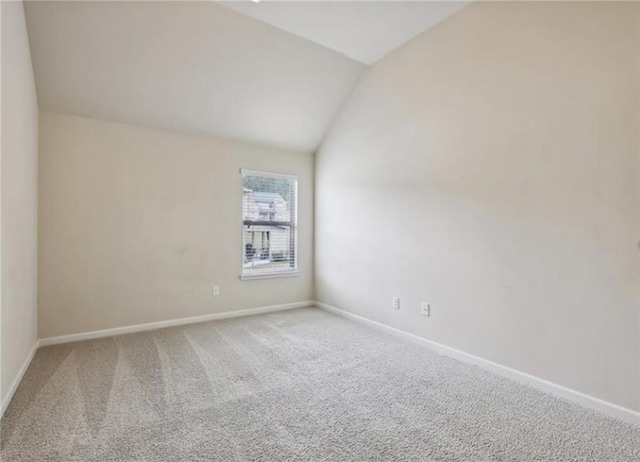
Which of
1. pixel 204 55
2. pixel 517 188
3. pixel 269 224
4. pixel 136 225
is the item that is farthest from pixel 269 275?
pixel 517 188

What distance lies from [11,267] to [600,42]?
4.16 metres

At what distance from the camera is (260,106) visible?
3938mm

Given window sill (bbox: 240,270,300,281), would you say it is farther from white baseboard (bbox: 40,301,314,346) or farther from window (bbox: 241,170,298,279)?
white baseboard (bbox: 40,301,314,346)

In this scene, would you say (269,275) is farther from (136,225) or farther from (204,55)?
(204,55)

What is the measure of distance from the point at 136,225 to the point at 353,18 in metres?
3.13

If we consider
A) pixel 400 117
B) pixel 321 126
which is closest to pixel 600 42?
pixel 400 117

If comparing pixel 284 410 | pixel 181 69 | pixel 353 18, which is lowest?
pixel 284 410

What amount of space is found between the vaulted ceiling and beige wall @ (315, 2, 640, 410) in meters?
0.53

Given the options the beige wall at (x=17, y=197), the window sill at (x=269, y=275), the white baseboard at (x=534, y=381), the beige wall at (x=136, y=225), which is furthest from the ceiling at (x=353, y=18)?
the white baseboard at (x=534, y=381)

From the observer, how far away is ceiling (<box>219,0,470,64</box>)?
9.26ft

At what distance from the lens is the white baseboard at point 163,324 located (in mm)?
3346

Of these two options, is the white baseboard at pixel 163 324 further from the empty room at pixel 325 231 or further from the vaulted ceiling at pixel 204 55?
the vaulted ceiling at pixel 204 55

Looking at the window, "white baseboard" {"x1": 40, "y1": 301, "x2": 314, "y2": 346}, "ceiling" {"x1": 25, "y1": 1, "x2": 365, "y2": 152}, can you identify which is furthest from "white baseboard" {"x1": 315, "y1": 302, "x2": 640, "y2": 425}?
"ceiling" {"x1": 25, "y1": 1, "x2": 365, "y2": 152}

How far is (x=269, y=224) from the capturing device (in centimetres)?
465
